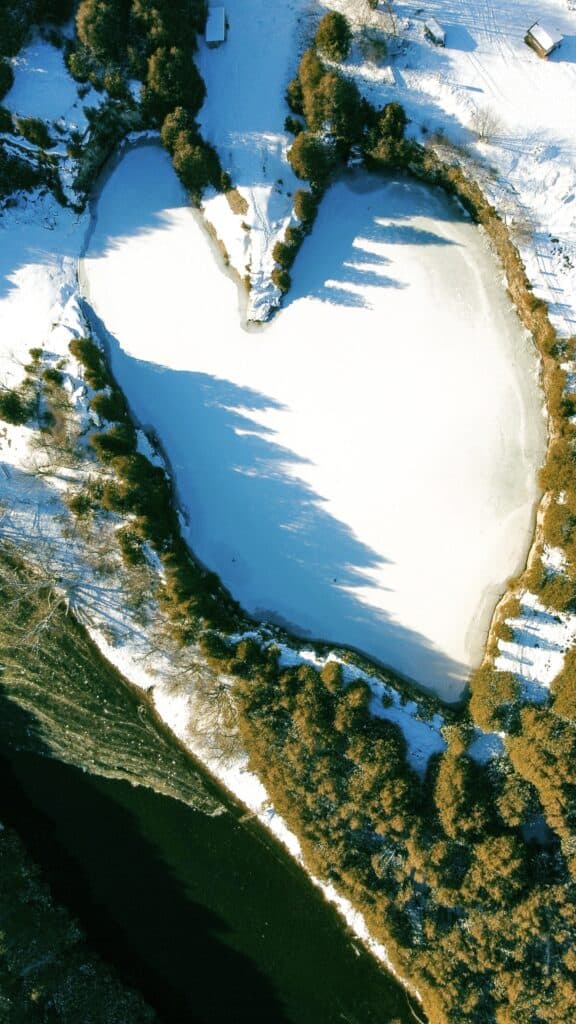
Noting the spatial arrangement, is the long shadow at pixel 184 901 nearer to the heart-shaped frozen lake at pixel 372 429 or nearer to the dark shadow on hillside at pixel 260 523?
the dark shadow on hillside at pixel 260 523

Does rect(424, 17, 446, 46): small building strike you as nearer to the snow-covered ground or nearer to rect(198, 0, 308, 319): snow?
the snow-covered ground

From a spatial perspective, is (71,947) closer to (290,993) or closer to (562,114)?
(290,993)

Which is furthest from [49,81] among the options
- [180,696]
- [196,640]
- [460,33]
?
[180,696]

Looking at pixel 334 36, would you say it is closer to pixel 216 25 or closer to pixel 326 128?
pixel 326 128

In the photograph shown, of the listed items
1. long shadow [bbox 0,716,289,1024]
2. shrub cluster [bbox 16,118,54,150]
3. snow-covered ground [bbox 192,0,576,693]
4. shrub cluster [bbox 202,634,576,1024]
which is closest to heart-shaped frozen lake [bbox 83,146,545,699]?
snow-covered ground [bbox 192,0,576,693]

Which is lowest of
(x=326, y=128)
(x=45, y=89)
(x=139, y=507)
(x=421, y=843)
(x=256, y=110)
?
(x=421, y=843)

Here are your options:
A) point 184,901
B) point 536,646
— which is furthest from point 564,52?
point 184,901

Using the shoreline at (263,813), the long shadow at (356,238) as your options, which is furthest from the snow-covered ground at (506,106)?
the shoreline at (263,813)
